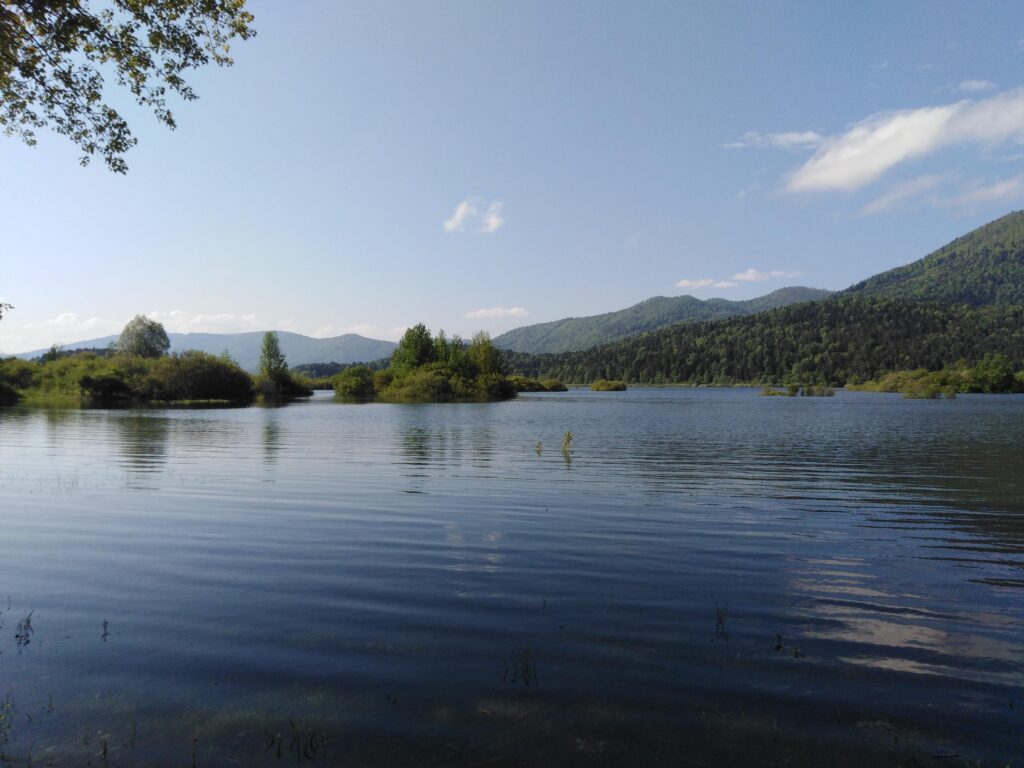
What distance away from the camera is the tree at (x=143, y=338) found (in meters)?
149

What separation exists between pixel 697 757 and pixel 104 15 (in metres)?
17.4

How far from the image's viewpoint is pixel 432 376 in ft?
400

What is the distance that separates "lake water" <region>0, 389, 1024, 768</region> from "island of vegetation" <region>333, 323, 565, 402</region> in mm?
97491

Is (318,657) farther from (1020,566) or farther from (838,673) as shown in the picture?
(1020,566)

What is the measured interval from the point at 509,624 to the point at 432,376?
4460 inches

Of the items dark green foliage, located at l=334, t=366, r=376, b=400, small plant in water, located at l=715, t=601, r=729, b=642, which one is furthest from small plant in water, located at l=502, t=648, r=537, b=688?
dark green foliage, located at l=334, t=366, r=376, b=400

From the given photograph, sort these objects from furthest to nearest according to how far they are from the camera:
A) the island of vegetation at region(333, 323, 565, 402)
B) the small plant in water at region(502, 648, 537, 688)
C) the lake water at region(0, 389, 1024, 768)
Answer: the island of vegetation at region(333, 323, 565, 402) → the small plant in water at region(502, 648, 537, 688) → the lake water at region(0, 389, 1024, 768)

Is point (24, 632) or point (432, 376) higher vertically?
point (432, 376)

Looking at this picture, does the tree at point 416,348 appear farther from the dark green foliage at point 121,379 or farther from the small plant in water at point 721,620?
the small plant in water at point 721,620

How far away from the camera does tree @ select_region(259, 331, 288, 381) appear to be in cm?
14125

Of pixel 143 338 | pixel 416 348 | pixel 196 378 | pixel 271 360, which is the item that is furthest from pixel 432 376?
pixel 143 338

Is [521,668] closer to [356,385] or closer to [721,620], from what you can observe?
[721,620]

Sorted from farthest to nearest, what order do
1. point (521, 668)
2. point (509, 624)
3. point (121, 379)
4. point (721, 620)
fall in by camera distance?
point (121, 379) → point (721, 620) → point (509, 624) → point (521, 668)

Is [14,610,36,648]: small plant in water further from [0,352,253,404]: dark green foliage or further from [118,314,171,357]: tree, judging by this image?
[118,314,171,357]: tree
